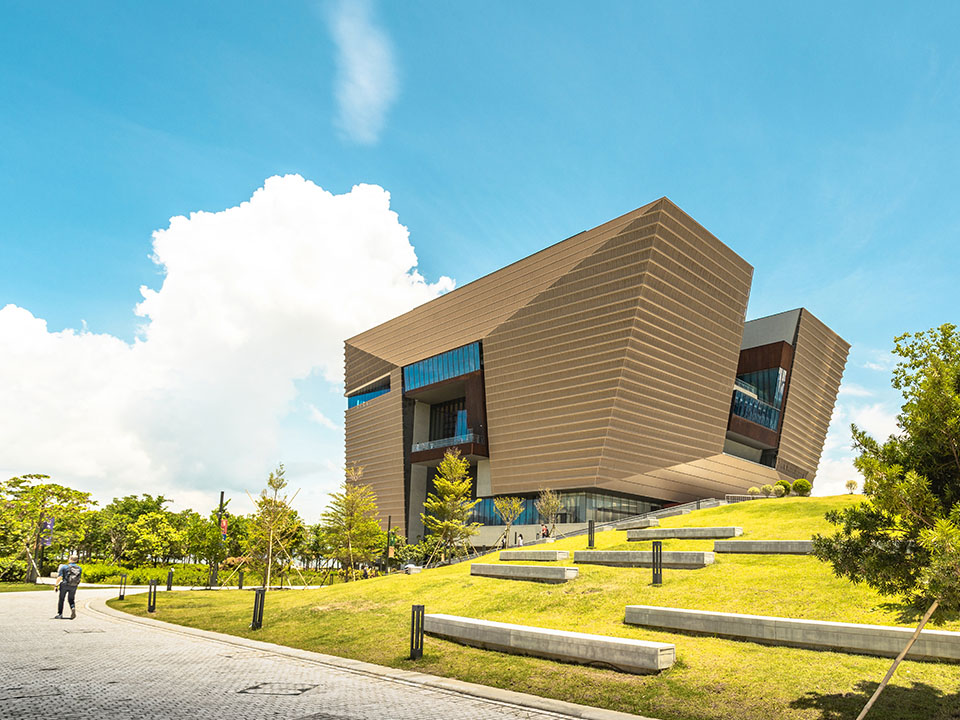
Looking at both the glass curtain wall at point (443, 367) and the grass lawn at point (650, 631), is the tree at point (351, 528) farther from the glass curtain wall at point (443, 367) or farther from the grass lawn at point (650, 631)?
the glass curtain wall at point (443, 367)

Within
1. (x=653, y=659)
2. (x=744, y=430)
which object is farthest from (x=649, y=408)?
(x=653, y=659)

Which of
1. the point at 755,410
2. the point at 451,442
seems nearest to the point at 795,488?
the point at 755,410

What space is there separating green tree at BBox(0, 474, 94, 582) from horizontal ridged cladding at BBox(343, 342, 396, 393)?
33.3m


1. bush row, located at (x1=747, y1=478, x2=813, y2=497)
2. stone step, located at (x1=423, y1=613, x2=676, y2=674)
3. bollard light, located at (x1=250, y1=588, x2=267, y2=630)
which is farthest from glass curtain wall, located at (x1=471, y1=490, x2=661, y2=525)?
stone step, located at (x1=423, y1=613, x2=676, y2=674)

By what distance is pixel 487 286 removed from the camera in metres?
63.1

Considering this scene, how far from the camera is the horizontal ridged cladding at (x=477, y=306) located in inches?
2198

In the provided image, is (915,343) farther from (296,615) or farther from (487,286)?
(487,286)

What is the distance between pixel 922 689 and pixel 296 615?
16.9 m

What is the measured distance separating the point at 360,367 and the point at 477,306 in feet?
77.6

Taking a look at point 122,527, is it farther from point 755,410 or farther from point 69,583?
point 755,410

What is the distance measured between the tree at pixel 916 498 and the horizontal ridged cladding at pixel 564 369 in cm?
4195

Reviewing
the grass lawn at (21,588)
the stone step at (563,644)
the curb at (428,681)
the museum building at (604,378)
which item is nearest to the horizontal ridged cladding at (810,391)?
the museum building at (604,378)

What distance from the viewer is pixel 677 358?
56031mm

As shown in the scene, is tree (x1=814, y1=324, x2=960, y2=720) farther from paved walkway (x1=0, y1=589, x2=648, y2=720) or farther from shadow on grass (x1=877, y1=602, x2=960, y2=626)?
paved walkway (x1=0, y1=589, x2=648, y2=720)
